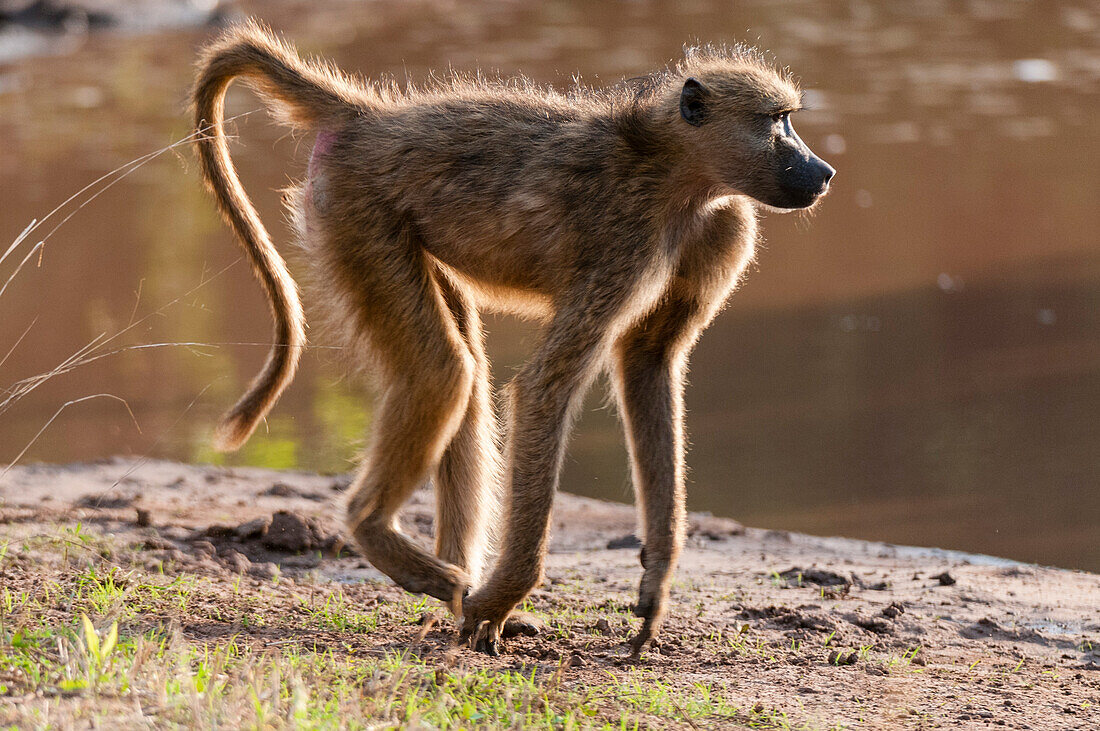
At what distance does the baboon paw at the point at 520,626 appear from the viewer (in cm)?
430

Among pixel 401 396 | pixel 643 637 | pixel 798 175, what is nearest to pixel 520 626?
→ pixel 643 637

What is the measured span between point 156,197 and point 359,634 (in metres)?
9.27

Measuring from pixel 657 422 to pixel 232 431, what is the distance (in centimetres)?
145

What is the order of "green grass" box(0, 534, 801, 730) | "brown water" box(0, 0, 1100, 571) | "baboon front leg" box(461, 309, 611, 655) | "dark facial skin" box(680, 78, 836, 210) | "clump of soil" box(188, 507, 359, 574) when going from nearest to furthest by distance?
"green grass" box(0, 534, 801, 730) < "baboon front leg" box(461, 309, 611, 655) < "dark facial skin" box(680, 78, 836, 210) < "clump of soil" box(188, 507, 359, 574) < "brown water" box(0, 0, 1100, 571)

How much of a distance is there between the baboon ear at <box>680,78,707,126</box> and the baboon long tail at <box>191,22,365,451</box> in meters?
1.13

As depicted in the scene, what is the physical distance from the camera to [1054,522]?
6066 millimetres

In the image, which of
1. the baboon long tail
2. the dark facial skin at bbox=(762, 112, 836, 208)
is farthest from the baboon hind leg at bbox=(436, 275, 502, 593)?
the dark facial skin at bbox=(762, 112, 836, 208)

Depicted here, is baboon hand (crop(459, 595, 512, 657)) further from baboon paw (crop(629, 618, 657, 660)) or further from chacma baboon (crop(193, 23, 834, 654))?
baboon paw (crop(629, 618, 657, 660))

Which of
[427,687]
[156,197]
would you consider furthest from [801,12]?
[427,687]

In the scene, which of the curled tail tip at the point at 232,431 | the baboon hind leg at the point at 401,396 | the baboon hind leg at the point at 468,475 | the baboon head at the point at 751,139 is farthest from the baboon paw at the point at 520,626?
the baboon head at the point at 751,139

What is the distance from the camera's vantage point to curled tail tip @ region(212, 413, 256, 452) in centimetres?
441

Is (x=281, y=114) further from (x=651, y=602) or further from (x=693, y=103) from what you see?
(x=651, y=602)

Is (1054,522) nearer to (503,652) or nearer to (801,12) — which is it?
(503,652)

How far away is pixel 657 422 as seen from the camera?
14.2ft
